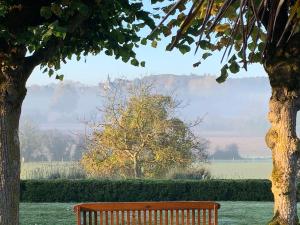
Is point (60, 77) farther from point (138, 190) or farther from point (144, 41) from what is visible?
point (138, 190)

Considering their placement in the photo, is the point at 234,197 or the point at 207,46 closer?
the point at 207,46

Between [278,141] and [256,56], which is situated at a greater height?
[256,56]

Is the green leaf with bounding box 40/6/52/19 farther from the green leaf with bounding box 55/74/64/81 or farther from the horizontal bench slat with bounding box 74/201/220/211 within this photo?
the green leaf with bounding box 55/74/64/81

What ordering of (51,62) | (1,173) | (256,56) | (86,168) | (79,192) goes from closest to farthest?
1. (1,173)
2. (256,56)
3. (51,62)
4. (79,192)
5. (86,168)

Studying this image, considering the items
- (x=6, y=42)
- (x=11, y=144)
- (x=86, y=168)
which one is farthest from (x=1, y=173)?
(x=86, y=168)

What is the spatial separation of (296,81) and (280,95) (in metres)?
0.32

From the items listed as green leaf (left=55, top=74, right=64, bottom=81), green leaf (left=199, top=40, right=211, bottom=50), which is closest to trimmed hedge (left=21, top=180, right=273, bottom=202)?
green leaf (left=55, top=74, right=64, bottom=81)

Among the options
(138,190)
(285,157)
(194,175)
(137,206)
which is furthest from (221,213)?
A: (137,206)

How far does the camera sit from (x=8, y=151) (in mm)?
9250

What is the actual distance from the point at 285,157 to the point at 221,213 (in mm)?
11974

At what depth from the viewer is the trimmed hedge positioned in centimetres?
2466

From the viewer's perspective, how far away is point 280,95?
9305mm

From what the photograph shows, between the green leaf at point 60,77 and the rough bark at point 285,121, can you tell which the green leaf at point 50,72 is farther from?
the rough bark at point 285,121

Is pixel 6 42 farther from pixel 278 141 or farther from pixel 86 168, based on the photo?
pixel 86 168
